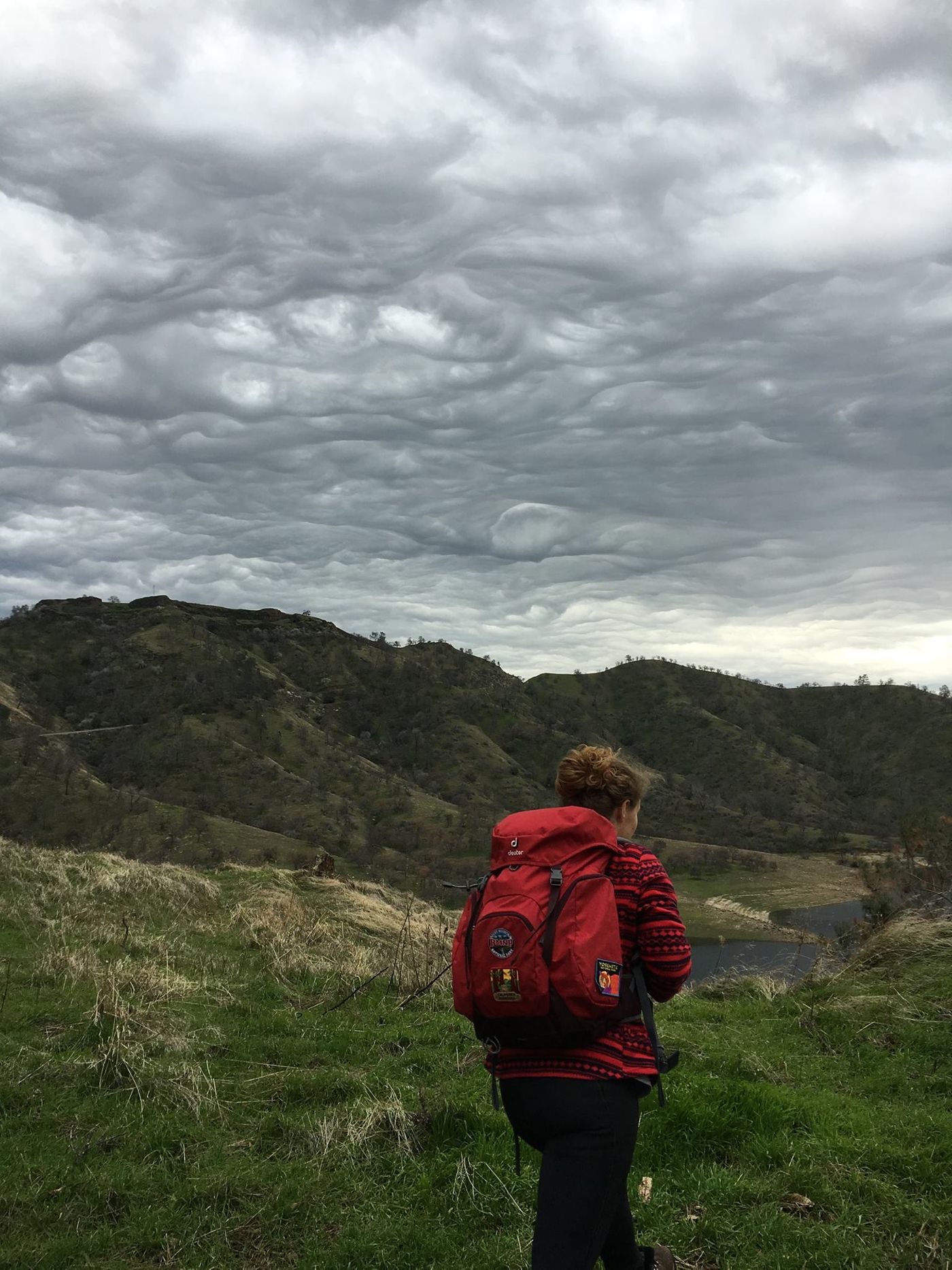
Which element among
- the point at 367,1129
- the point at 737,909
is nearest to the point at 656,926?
the point at 367,1129

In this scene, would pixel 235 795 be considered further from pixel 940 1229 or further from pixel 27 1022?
pixel 940 1229

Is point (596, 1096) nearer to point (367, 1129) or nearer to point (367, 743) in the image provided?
point (367, 1129)

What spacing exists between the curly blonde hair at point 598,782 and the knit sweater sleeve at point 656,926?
25 centimetres

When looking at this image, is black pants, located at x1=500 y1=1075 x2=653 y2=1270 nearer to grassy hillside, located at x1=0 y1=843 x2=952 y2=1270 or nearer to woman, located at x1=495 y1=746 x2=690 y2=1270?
woman, located at x1=495 y1=746 x2=690 y2=1270

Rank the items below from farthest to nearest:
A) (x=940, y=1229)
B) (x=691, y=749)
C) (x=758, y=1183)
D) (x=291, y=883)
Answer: (x=691, y=749), (x=291, y=883), (x=758, y=1183), (x=940, y=1229)

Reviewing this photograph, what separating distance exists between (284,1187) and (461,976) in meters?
2.71

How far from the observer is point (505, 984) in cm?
273

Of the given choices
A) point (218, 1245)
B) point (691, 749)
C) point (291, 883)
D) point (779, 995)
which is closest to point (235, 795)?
point (291, 883)

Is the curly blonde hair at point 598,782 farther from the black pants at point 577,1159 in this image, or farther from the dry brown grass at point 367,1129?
the dry brown grass at point 367,1129

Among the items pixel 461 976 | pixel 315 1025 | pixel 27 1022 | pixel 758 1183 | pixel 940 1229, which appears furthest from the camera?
pixel 315 1025

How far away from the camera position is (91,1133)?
17.6 ft

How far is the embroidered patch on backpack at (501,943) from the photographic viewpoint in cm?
276

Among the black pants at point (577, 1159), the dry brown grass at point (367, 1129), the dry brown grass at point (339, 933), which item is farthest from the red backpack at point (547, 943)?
the dry brown grass at point (339, 933)

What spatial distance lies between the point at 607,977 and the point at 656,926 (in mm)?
250
